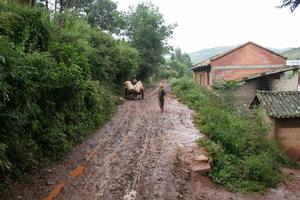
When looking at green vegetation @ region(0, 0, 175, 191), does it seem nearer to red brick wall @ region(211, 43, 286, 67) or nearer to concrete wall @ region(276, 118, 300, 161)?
concrete wall @ region(276, 118, 300, 161)

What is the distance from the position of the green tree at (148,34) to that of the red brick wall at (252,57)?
9279 mm

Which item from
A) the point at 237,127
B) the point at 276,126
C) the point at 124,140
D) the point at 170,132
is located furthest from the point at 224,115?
the point at 124,140

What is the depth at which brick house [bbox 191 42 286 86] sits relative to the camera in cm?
2823

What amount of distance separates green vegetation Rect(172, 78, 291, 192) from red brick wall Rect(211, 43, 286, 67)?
41.0 ft

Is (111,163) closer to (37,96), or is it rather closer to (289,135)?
(37,96)

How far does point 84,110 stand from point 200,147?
4780 mm

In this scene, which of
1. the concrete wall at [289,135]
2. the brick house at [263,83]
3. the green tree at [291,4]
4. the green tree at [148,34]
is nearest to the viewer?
the green tree at [291,4]

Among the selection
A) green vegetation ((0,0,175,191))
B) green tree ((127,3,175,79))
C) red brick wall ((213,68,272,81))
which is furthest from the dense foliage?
green tree ((127,3,175,79))

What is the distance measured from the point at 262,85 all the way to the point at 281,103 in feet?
24.8

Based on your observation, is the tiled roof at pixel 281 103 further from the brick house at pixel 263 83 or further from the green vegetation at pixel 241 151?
the brick house at pixel 263 83

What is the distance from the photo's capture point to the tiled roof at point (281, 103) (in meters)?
16.0

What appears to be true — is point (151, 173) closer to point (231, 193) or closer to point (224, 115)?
point (231, 193)

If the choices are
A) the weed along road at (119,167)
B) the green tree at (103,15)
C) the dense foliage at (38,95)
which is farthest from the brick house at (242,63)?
the weed along road at (119,167)

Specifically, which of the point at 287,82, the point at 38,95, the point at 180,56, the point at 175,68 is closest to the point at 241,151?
the point at 38,95
